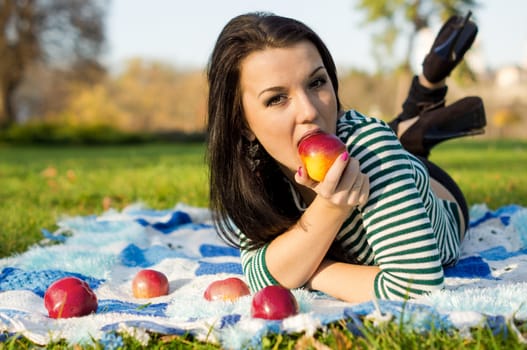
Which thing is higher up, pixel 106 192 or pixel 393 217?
pixel 393 217

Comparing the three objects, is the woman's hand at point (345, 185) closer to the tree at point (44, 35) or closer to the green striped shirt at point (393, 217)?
the green striped shirt at point (393, 217)

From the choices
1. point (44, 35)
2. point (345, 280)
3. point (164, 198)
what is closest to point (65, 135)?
point (44, 35)

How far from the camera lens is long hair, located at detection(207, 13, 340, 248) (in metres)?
2.34

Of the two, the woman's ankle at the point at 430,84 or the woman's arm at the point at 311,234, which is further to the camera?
the woman's ankle at the point at 430,84

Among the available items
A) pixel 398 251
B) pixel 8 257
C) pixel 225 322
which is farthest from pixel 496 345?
pixel 8 257

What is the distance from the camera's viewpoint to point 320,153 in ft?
6.33

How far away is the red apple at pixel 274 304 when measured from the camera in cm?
197

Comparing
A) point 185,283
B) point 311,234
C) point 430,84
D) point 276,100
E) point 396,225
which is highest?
point 276,100

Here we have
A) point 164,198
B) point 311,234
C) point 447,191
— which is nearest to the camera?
point 311,234

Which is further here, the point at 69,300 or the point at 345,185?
the point at 69,300

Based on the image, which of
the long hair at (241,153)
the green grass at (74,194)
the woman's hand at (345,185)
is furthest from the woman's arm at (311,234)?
the green grass at (74,194)

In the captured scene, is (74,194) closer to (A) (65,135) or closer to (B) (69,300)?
(B) (69,300)

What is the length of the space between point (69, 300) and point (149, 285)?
20.2 inches

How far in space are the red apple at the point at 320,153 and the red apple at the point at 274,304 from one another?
0.40 meters
